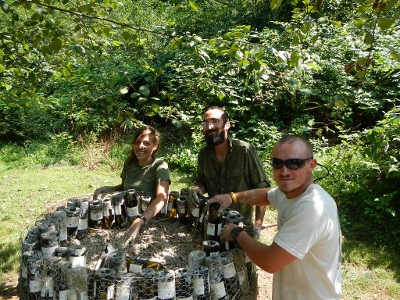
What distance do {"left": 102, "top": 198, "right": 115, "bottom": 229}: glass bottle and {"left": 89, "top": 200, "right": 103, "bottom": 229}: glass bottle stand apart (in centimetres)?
4

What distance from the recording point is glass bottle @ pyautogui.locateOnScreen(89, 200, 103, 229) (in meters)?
3.34

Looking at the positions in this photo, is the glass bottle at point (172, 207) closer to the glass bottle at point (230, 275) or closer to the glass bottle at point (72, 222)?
the glass bottle at point (72, 222)

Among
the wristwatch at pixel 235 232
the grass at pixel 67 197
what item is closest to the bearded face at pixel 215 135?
the wristwatch at pixel 235 232

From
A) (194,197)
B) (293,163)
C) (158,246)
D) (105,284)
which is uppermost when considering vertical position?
(293,163)

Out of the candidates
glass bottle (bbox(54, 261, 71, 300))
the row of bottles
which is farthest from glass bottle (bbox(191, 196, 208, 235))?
glass bottle (bbox(54, 261, 71, 300))

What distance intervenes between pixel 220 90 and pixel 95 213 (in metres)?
1.55

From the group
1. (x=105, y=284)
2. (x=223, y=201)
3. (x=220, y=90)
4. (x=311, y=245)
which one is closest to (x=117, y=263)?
(x=105, y=284)

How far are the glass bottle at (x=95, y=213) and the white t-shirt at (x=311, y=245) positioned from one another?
6.14 feet

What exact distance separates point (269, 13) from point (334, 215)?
7.94 meters

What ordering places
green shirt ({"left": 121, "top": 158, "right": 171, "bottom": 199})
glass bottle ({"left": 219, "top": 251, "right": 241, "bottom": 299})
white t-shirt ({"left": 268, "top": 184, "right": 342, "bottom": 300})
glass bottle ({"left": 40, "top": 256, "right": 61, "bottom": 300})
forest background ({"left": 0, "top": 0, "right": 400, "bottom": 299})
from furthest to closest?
green shirt ({"left": 121, "top": 158, "right": 171, "bottom": 199}) → forest background ({"left": 0, "top": 0, "right": 400, "bottom": 299}) → glass bottle ({"left": 219, "top": 251, "right": 241, "bottom": 299}) → glass bottle ({"left": 40, "top": 256, "right": 61, "bottom": 300}) → white t-shirt ({"left": 268, "top": 184, "right": 342, "bottom": 300})

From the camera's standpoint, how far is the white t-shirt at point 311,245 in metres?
1.76

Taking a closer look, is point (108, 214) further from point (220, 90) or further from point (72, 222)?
point (220, 90)

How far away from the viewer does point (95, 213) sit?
3.36 meters

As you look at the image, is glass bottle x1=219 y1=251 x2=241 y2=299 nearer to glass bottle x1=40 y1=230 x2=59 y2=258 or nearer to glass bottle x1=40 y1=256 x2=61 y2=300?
glass bottle x1=40 y1=256 x2=61 y2=300
